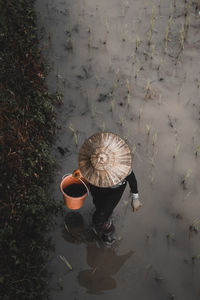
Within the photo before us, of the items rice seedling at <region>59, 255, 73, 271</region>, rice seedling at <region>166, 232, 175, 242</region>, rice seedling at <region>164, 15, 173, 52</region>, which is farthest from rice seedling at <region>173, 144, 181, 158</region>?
rice seedling at <region>164, 15, 173, 52</region>

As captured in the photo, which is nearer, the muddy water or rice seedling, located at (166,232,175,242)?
the muddy water

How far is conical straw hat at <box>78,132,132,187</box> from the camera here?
2.49 metres

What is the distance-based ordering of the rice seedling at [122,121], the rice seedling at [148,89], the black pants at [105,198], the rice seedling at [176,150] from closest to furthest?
the black pants at [105,198]
the rice seedling at [176,150]
the rice seedling at [122,121]
the rice seedling at [148,89]

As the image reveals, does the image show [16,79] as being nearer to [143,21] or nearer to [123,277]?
[123,277]

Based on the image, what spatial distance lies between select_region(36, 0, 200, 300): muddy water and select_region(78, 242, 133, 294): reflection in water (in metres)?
0.01

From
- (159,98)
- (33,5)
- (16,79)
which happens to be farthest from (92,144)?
(33,5)

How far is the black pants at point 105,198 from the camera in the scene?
277 cm

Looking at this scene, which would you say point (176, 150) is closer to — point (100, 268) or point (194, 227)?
point (194, 227)

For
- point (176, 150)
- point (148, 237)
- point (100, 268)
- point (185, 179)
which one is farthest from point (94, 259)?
point (176, 150)

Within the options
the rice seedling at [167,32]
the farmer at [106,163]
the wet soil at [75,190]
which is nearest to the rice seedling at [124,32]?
the rice seedling at [167,32]

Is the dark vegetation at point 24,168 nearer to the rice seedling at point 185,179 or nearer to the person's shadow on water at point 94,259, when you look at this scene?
the person's shadow on water at point 94,259

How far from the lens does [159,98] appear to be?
465 centimetres

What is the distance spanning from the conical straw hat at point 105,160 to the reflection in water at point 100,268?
112 centimetres

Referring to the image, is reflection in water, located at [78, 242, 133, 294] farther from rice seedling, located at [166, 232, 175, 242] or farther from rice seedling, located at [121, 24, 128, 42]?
rice seedling, located at [121, 24, 128, 42]
